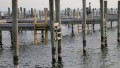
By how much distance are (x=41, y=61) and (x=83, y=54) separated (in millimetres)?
5617

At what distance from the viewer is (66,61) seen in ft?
114

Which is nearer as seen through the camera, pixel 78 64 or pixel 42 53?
pixel 78 64

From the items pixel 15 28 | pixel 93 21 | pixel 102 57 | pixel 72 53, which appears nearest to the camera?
pixel 15 28

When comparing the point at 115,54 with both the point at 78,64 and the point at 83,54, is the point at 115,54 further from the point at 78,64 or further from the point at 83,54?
the point at 78,64

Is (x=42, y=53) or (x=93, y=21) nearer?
(x=42, y=53)

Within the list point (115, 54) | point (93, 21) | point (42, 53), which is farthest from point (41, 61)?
point (93, 21)

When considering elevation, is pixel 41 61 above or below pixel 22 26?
below

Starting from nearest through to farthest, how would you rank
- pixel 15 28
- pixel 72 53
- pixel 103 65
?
Answer: 1. pixel 15 28
2. pixel 103 65
3. pixel 72 53

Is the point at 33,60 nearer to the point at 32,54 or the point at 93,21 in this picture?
the point at 32,54

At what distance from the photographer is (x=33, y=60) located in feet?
118

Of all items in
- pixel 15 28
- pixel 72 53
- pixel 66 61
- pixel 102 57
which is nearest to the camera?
pixel 15 28

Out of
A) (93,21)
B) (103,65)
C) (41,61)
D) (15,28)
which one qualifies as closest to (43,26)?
(41,61)

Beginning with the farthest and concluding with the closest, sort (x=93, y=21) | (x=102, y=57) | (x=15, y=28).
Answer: (x=93, y=21)
(x=102, y=57)
(x=15, y=28)

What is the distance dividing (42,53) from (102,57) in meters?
7.40
